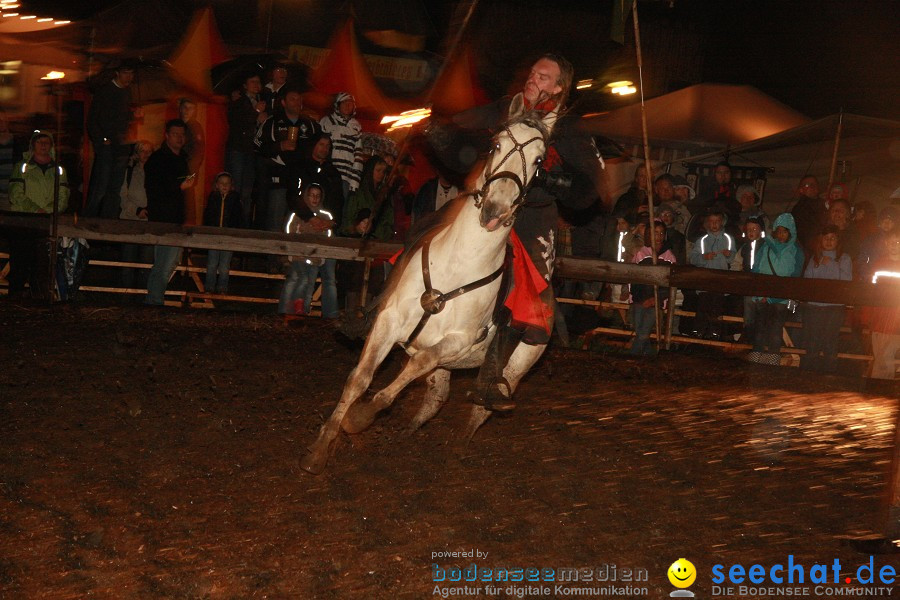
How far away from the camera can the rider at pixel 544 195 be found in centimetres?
650

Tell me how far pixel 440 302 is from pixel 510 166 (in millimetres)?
1079

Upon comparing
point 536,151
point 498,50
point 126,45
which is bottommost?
point 536,151

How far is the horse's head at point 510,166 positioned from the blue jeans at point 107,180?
330 inches

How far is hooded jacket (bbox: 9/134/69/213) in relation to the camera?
472 inches

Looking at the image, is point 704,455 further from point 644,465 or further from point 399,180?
point 399,180

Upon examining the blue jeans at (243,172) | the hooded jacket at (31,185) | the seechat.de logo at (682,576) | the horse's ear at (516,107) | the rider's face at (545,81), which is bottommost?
the seechat.de logo at (682,576)

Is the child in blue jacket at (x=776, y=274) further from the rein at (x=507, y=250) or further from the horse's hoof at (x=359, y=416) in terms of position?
the horse's hoof at (x=359, y=416)

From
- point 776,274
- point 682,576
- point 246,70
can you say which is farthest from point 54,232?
point 776,274

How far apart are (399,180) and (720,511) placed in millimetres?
8123

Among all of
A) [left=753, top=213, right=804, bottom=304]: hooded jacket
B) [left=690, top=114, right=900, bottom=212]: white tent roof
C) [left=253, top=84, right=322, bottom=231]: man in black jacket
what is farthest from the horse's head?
[left=690, top=114, right=900, bottom=212]: white tent roof

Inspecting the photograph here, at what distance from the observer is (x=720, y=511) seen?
607 cm

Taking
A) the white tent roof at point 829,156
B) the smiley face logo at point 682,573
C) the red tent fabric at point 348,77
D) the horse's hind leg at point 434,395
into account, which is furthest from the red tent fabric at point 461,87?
the smiley face logo at point 682,573

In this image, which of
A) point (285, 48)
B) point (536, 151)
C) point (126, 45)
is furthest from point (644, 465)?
point (285, 48)

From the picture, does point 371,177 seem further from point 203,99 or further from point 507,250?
point 507,250
